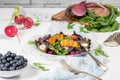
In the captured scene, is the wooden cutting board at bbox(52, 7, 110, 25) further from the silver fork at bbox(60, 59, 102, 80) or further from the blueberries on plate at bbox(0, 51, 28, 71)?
the blueberries on plate at bbox(0, 51, 28, 71)

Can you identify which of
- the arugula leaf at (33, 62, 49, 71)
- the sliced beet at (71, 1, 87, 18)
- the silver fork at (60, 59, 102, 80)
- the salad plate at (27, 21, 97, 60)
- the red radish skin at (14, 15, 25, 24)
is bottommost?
the arugula leaf at (33, 62, 49, 71)

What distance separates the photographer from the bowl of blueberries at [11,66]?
1074 millimetres

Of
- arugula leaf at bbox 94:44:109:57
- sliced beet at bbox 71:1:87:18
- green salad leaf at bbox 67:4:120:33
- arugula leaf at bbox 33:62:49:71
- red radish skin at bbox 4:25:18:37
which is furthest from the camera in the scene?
sliced beet at bbox 71:1:87:18

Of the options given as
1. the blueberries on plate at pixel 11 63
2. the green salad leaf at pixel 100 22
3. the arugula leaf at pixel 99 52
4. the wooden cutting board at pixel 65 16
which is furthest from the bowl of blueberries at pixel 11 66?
the wooden cutting board at pixel 65 16

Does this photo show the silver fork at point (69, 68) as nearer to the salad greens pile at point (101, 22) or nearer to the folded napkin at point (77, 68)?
the folded napkin at point (77, 68)

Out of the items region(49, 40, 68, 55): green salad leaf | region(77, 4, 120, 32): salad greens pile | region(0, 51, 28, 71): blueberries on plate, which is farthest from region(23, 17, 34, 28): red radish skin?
region(0, 51, 28, 71): blueberries on plate

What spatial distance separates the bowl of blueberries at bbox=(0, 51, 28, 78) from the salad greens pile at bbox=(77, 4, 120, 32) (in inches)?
22.2

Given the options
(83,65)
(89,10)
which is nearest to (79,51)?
(83,65)

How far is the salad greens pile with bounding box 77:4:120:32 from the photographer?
5.23ft

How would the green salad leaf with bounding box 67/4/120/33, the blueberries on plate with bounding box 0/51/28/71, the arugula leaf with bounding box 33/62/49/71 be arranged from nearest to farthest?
the blueberries on plate with bounding box 0/51/28/71 < the arugula leaf with bounding box 33/62/49/71 < the green salad leaf with bounding box 67/4/120/33

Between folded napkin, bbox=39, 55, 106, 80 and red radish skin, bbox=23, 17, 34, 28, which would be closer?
folded napkin, bbox=39, 55, 106, 80

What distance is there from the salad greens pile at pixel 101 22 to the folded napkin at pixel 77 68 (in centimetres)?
36

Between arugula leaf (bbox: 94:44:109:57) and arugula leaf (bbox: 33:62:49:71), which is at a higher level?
arugula leaf (bbox: 94:44:109:57)

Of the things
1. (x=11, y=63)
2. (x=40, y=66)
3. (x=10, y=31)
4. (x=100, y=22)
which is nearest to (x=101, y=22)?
(x=100, y=22)
